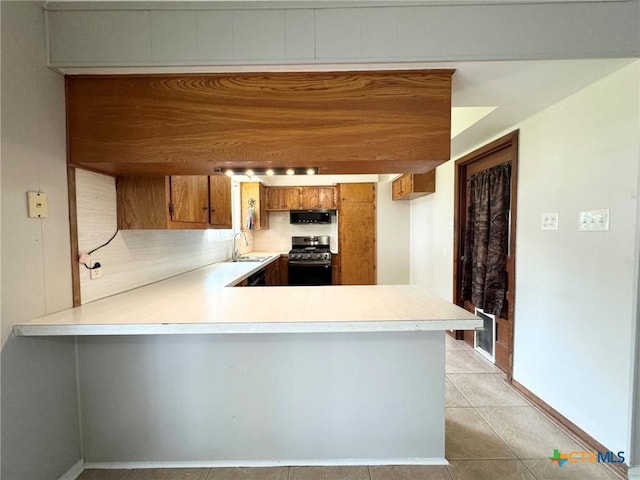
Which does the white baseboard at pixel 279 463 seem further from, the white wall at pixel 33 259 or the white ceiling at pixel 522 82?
the white ceiling at pixel 522 82

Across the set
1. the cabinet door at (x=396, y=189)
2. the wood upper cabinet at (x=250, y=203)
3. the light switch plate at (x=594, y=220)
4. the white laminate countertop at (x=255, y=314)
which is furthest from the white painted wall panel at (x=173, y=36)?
the cabinet door at (x=396, y=189)

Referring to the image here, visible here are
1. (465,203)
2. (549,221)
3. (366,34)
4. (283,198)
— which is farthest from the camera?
(283,198)

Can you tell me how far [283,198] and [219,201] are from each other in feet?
8.29

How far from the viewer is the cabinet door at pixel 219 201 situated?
2.40m

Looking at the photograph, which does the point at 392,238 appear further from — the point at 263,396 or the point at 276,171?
the point at 263,396

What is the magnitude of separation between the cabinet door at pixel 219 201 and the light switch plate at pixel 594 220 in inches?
109

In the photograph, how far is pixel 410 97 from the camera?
1.39 m

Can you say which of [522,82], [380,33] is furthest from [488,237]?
[380,33]

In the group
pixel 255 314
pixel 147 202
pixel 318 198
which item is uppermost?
pixel 318 198

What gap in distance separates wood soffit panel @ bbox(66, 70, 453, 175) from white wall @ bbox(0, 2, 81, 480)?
0.14 meters

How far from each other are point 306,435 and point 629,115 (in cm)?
254

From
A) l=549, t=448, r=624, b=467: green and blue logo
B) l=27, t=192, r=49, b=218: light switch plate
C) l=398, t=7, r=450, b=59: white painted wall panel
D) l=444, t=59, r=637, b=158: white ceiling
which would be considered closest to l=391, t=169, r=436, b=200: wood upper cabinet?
l=444, t=59, r=637, b=158: white ceiling

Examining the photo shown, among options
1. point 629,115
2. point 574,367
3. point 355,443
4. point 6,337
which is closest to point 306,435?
point 355,443

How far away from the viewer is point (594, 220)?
1.57 metres
